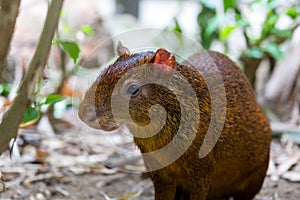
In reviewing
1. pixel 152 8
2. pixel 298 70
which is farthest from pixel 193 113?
pixel 152 8

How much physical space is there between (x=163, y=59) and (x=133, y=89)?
0.19 metres

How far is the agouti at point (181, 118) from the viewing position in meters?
2.40

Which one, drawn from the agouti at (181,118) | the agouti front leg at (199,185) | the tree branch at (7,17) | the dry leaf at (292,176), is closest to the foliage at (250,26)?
the dry leaf at (292,176)

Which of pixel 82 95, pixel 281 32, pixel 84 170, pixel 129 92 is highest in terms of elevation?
pixel 281 32

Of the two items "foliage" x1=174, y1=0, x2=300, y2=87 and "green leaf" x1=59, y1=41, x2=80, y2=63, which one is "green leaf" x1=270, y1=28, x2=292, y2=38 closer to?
"foliage" x1=174, y1=0, x2=300, y2=87

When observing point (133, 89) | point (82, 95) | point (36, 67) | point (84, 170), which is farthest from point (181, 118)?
point (84, 170)

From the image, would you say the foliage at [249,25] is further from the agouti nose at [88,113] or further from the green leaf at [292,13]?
the agouti nose at [88,113]

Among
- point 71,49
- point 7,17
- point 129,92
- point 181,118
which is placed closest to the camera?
point 7,17

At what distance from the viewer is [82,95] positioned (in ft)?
10.2

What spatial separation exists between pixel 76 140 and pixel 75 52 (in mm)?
1650

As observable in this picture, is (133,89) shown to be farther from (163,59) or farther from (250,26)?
Result: (250,26)

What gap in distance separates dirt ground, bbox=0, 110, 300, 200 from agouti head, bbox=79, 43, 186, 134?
837mm

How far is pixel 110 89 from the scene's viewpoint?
2371 mm

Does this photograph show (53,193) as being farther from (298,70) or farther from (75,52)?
(298,70)
